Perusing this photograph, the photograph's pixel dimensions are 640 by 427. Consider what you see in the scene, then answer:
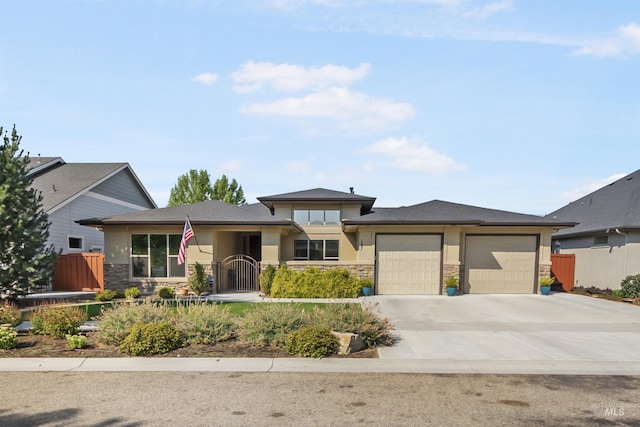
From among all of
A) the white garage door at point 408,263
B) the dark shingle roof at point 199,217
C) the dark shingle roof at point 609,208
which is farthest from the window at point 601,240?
the dark shingle roof at point 199,217

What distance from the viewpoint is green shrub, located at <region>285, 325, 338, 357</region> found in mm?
7547

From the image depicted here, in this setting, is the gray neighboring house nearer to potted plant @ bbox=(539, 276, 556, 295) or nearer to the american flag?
the american flag

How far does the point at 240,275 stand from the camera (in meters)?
18.9

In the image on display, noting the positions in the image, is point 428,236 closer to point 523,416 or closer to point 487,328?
point 487,328

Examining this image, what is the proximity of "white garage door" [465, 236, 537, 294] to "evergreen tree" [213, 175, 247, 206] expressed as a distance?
29693 mm

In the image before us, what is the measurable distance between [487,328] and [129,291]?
1358 centimetres

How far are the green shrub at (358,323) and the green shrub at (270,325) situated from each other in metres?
0.47

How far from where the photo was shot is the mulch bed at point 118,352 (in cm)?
766

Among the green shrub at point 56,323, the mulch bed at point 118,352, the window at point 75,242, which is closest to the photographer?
the mulch bed at point 118,352

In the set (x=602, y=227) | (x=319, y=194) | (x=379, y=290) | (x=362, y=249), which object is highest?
(x=319, y=194)

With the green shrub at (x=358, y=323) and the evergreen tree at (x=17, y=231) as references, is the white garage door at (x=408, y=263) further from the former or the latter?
the evergreen tree at (x=17, y=231)

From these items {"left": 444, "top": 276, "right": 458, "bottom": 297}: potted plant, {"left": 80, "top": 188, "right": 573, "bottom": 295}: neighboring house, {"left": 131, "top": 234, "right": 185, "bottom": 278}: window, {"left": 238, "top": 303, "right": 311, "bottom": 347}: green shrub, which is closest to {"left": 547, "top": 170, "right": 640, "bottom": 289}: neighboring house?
{"left": 80, "top": 188, "right": 573, "bottom": 295}: neighboring house

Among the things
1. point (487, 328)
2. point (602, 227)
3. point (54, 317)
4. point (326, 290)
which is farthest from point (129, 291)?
point (602, 227)

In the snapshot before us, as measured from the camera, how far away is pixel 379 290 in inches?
696
